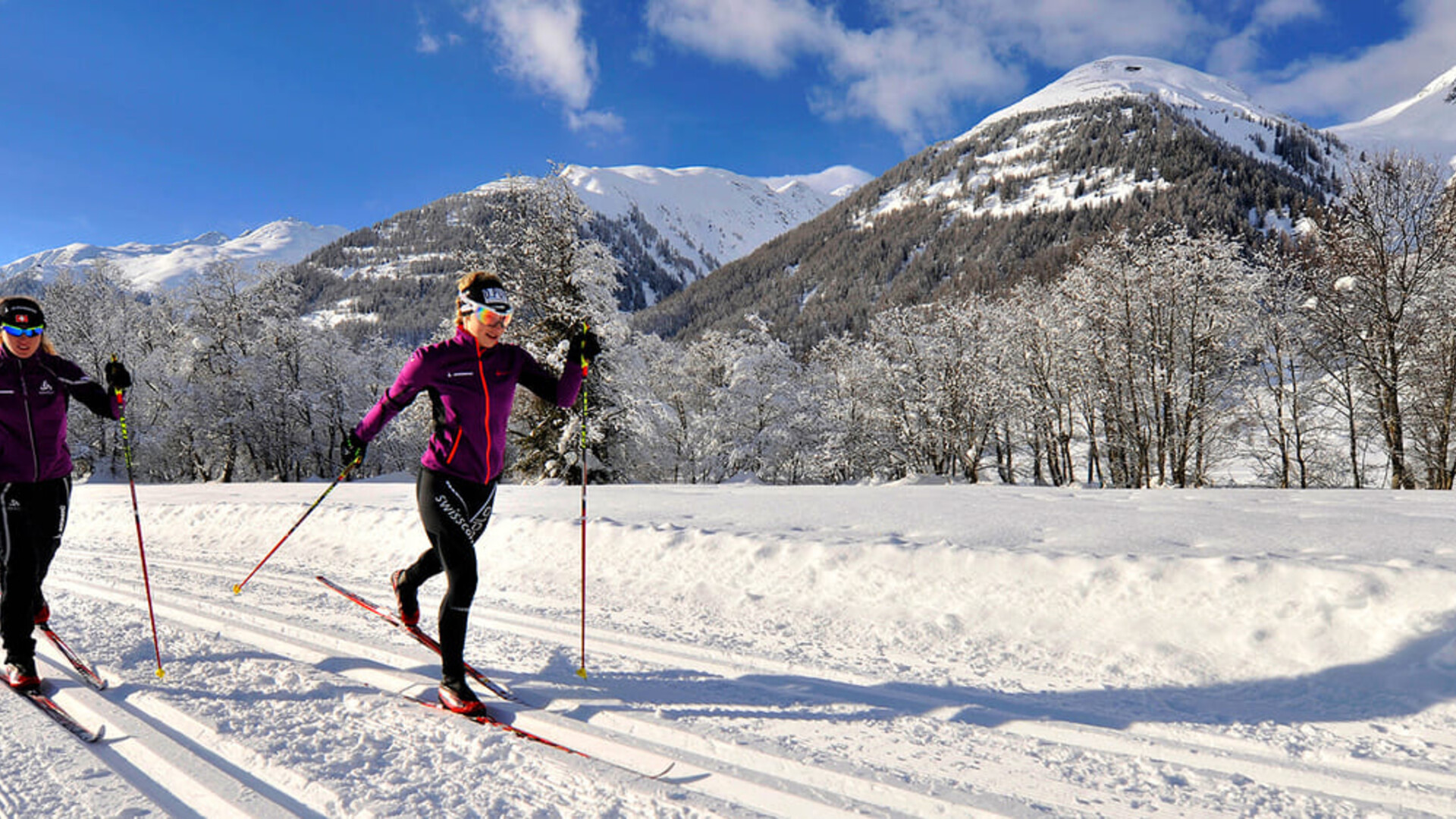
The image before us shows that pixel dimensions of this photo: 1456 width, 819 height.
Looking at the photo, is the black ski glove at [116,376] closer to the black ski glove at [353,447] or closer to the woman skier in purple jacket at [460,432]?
the black ski glove at [353,447]

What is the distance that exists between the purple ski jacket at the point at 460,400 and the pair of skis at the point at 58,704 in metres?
1.75

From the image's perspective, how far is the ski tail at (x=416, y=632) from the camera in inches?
139

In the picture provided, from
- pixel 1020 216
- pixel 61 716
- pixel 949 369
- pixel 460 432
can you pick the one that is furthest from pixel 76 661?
pixel 1020 216

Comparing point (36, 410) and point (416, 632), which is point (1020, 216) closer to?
point (416, 632)

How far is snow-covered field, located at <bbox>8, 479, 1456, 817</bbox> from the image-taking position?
102 inches

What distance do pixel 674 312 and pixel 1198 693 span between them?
166 m

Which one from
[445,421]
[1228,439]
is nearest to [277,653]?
[445,421]

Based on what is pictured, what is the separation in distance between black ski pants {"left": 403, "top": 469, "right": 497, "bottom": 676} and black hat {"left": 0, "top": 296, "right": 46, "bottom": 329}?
8.74ft

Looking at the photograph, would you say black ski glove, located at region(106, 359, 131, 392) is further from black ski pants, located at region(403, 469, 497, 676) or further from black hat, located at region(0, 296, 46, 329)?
black ski pants, located at region(403, 469, 497, 676)

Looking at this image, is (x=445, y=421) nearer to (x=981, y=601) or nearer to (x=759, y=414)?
(x=981, y=601)

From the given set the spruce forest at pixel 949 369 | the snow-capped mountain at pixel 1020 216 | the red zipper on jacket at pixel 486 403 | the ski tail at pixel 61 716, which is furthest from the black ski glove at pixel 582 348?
the snow-capped mountain at pixel 1020 216

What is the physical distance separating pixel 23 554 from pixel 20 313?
142 centimetres

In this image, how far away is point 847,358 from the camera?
37719 millimetres

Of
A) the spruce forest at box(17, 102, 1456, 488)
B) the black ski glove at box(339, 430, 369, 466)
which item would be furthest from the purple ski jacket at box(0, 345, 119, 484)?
the spruce forest at box(17, 102, 1456, 488)
